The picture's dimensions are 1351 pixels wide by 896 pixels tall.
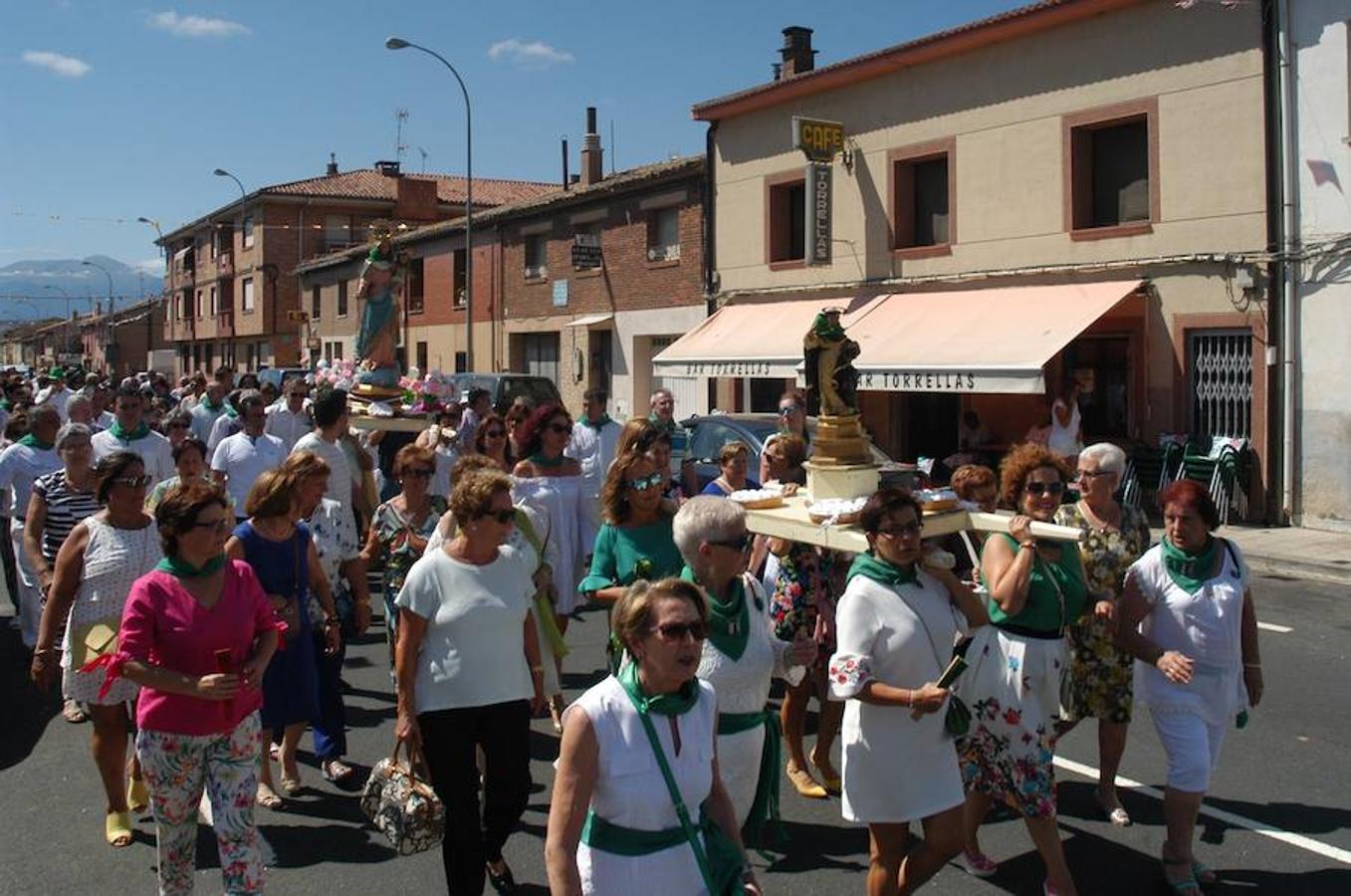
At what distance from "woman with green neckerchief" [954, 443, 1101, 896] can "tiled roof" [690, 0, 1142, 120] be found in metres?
13.4

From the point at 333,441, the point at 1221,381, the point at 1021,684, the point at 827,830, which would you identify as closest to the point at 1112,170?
the point at 1221,381

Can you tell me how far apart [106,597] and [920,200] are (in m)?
15.9

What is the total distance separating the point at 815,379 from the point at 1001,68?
13283mm

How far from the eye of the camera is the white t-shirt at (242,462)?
8.55 metres

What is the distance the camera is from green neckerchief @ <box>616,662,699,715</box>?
288 cm

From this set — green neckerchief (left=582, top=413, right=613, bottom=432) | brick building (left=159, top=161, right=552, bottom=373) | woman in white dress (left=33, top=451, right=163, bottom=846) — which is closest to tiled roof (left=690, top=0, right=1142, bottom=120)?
green neckerchief (left=582, top=413, right=613, bottom=432)

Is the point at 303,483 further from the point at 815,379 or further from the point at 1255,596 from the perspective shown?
the point at 1255,596

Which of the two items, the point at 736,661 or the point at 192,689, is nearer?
the point at 736,661

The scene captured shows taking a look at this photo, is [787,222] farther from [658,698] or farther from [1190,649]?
[658,698]

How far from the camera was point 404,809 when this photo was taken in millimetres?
3770

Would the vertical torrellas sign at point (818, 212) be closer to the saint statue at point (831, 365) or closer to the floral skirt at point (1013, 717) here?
the saint statue at point (831, 365)

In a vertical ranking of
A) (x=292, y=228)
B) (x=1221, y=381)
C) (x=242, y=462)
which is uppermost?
(x=292, y=228)

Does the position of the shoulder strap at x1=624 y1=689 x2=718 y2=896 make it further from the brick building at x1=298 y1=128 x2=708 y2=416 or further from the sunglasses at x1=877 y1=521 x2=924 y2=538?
the brick building at x1=298 y1=128 x2=708 y2=416

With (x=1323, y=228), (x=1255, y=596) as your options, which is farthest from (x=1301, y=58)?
(x=1255, y=596)
